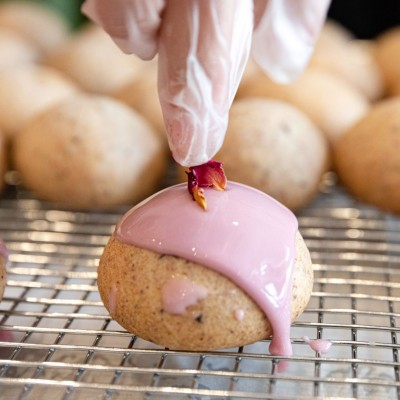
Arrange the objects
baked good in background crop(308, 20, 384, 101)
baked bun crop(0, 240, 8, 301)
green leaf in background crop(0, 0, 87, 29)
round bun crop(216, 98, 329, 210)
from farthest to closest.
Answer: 1. green leaf in background crop(0, 0, 87, 29)
2. baked good in background crop(308, 20, 384, 101)
3. round bun crop(216, 98, 329, 210)
4. baked bun crop(0, 240, 8, 301)

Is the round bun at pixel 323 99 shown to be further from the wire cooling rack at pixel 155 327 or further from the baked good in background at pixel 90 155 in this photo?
the baked good in background at pixel 90 155

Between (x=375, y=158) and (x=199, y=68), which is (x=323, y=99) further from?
(x=199, y=68)

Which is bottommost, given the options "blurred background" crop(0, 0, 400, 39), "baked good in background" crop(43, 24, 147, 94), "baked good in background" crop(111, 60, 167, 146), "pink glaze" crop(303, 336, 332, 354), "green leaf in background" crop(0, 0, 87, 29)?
"green leaf in background" crop(0, 0, 87, 29)

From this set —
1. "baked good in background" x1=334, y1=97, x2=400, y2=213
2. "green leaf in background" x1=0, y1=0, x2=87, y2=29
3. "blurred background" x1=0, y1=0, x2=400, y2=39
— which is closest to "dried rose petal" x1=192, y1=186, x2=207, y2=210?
"baked good in background" x1=334, y1=97, x2=400, y2=213

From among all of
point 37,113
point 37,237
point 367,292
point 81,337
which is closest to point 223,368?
point 81,337

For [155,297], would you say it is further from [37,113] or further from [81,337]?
[37,113]

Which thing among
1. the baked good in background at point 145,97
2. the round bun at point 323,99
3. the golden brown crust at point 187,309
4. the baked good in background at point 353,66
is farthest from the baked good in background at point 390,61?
the golden brown crust at point 187,309

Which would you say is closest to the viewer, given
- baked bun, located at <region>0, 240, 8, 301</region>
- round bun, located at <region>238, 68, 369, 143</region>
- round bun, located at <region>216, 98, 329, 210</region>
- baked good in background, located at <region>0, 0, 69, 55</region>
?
baked bun, located at <region>0, 240, 8, 301</region>

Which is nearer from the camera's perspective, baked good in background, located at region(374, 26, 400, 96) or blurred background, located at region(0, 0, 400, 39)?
baked good in background, located at region(374, 26, 400, 96)

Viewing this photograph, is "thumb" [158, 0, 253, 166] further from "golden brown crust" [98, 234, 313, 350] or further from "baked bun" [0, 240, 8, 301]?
"baked bun" [0, 240, 8, 301]
